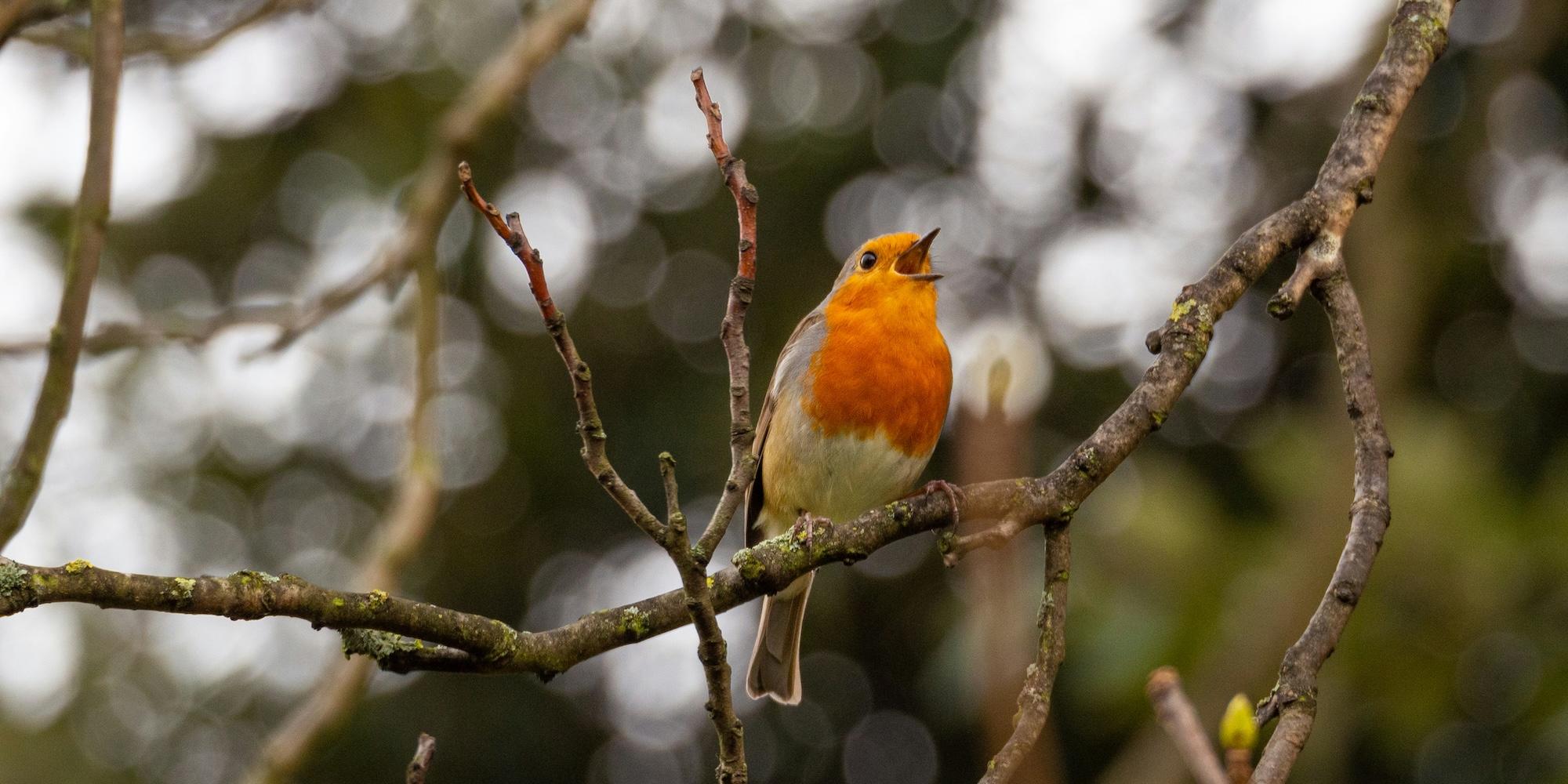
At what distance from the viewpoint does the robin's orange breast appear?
4.86 meters

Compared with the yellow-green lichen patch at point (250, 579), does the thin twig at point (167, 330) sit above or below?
above

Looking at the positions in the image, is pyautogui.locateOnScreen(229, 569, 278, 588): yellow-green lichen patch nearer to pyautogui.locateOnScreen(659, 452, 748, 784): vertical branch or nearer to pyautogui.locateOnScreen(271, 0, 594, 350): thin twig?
pyautogui.locateOnScreen(659, 452, 748, 784): vertical branch

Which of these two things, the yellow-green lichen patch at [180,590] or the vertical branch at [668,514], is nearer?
the yellow-green lichen patch at [180,590]

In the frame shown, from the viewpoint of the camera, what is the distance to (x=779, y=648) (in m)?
5.54

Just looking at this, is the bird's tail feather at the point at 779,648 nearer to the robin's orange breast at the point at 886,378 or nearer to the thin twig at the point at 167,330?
the robin's orange breast at the point at 886,378

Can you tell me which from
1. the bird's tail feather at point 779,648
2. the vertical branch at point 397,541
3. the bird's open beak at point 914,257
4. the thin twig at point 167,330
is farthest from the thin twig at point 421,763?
the bird's open beak at point 914,257

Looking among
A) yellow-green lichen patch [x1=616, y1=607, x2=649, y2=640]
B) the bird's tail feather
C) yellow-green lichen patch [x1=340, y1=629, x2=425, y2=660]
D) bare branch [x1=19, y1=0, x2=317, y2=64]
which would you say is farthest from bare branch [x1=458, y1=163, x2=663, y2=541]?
the bird's tail feather

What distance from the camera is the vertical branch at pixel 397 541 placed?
12.3 feet

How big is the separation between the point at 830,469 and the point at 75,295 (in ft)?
9.49

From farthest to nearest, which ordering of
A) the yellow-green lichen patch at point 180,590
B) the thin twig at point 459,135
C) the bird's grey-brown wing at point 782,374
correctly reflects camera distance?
the bird's grey-brown wing at point 782,374 < the thin twig at point 459,135 < the yellow-green lichen patch at point 180,590

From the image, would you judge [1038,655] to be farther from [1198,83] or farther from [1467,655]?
[1198,83]

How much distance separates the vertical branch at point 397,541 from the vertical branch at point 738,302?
1573 mm

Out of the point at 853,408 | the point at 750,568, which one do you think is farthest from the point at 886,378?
the point at 750,568

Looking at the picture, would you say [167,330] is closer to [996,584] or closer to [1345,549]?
[996,584]
